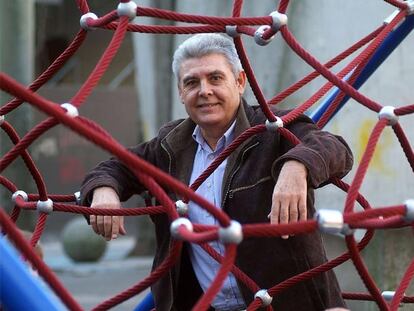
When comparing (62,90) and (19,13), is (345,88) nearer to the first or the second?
(19,13)

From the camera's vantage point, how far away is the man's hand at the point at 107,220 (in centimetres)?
188

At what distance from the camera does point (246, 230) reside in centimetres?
132

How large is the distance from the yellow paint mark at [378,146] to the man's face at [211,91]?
144cm

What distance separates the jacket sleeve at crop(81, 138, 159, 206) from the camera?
1.99m

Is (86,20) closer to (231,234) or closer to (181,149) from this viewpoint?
(181,149)

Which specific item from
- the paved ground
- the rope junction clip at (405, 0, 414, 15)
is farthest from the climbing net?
the paved ground

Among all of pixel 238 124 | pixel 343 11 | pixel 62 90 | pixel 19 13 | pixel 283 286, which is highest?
pixel 62 90

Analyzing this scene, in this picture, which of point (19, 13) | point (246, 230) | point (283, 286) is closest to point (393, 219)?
point (246, 230)

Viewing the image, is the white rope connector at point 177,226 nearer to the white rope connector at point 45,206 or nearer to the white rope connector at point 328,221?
the white rope connector at point 328,221

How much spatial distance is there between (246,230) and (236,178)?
2.14 feet

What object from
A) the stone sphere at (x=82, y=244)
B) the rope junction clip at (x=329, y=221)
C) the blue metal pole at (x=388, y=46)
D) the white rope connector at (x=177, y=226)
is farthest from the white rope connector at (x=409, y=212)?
the stone sphere at (x=82, y=244)

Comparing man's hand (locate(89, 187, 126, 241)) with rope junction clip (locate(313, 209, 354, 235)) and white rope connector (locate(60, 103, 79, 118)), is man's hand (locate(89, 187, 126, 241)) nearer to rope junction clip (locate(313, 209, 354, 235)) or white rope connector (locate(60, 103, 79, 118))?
white rope connector (locate(60, 103, 79, 118))

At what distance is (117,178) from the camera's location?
6.75 feet

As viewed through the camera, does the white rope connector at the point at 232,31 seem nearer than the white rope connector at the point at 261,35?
Yes
